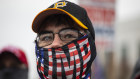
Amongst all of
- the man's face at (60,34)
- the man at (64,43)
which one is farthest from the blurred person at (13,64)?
the man's face at (60,34)

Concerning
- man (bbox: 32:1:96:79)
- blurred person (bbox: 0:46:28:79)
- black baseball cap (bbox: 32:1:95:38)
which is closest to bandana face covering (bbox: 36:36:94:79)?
man (bbox: 32:1:96:79)

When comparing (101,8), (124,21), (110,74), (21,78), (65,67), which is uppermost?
(65,67)

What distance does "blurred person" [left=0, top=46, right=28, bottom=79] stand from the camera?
543 centimetres

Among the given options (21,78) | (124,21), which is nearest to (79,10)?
(21,78)

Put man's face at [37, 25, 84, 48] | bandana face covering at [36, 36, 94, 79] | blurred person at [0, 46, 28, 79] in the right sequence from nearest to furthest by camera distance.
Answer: bandana face covering at [36, 36, 94, 79], man's face at [37, 25, 84, 48], blurred person at [0, 46, 28, 79]

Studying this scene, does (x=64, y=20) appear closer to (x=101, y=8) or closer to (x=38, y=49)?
(x=38, y=49)

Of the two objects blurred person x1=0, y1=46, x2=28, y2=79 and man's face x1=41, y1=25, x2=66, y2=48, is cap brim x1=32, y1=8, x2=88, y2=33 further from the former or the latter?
blurred person x1=0, y1=46, x2=28, y2=79

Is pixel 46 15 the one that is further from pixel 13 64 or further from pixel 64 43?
pixel 13 64

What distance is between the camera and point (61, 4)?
3.38 m

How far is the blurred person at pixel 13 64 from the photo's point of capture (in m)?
5.43

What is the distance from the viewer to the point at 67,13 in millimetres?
3205

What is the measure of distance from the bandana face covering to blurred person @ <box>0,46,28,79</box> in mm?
2136

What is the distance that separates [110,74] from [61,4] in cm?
586

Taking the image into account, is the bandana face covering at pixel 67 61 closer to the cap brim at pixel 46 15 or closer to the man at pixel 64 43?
the man at pixel 64 43
